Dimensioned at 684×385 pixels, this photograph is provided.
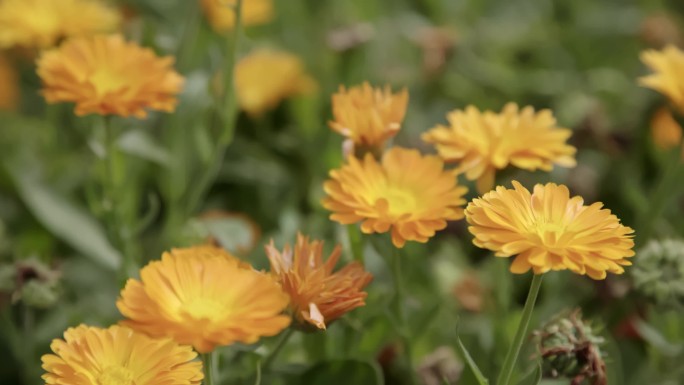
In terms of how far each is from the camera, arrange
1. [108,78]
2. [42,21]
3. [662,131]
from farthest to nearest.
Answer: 1. [662,131]
2. [42,21]
3. [108,78]

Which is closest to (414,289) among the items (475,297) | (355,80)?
(475,297)

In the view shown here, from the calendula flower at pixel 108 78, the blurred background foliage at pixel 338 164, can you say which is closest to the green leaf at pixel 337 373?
the blurred background foliage at pixel 338 164

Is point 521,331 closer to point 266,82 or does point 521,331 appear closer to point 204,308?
point 204,308

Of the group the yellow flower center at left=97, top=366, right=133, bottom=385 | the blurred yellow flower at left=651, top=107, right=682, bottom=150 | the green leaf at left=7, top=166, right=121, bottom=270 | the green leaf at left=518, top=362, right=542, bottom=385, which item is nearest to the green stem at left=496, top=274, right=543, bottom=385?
the green leaf at left=518, top=362, right=542, bottom=385

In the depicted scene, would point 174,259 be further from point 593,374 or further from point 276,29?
point 276,29

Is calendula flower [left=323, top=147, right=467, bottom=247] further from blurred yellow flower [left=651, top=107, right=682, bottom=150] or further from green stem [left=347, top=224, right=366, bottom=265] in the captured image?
blurred yellow flower [left=651, top=107, right=682, bottom=150]

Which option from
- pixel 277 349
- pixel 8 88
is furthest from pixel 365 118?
pixel 8 88

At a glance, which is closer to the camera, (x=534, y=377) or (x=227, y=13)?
(x=534, y=377)

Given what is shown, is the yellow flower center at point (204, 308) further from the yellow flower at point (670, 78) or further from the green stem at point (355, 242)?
the yellow flower at point (670, 78)

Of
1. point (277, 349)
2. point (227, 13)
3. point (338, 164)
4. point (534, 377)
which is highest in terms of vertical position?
point (227, 13)
